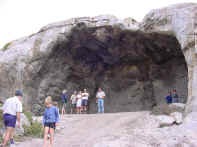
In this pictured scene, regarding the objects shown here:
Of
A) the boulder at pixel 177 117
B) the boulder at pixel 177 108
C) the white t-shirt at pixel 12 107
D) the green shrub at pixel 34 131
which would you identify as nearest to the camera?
the white t-shirt at pixel 12 107

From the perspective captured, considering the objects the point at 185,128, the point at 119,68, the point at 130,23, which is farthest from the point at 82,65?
the point at 185,128

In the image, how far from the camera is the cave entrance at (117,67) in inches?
620

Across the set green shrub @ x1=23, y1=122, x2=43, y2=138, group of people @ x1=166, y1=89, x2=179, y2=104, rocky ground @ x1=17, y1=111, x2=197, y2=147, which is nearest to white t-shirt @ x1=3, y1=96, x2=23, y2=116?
rocky ground @ x1=17, y1=111, x2=197, y2=147

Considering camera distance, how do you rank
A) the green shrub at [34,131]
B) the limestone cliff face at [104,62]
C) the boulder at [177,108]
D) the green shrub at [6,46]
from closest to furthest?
the green shrub at [34,131] → the boulder at [177,108] → the limestone cliff face at [104,62] → the green shrub at [6,46]

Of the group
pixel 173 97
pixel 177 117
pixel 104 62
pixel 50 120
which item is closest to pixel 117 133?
pixel 177 117

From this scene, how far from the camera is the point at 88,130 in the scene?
9.89 meters

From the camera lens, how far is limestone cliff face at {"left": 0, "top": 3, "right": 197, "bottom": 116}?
49.6 ft

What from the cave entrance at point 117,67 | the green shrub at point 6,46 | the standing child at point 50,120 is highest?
the green shrub at point 6,46

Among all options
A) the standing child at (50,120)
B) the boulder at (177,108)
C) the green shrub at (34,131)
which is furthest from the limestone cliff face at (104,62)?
the standing child at (50,120)

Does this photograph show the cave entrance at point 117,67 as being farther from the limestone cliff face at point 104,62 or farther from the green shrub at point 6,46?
the green shrub at point 6,46

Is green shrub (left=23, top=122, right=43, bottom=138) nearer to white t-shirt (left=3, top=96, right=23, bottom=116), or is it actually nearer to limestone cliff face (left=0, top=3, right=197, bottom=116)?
white t-shirt (left=3, top=96, right=23, bottom=116)

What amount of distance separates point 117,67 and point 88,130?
8826mm

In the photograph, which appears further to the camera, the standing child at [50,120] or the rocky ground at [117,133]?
Answer: the rocky ground at [117,133]

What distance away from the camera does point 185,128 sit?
765 centimetres
